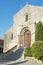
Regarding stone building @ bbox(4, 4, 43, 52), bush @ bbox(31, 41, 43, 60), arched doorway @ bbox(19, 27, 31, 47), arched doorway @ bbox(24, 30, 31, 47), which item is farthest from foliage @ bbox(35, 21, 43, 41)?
bush @ bbox(31, 41, 43, 60)

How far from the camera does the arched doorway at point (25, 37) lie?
40812mm

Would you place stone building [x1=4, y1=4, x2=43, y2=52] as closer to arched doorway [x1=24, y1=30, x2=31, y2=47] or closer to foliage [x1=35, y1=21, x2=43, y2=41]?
arched doorway [x1=24, y1=30, x2=31, y2=47]

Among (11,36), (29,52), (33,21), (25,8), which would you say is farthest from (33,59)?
(11,36)

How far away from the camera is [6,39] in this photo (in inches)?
1880

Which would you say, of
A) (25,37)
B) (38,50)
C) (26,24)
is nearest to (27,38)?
(25,37)

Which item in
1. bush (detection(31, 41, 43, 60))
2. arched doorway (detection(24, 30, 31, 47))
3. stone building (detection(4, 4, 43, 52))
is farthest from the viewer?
arched doorway (detection(24, 30, 31, 47))

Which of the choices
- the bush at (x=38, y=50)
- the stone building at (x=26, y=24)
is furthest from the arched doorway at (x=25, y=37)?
the bush at (x=38, y=50)

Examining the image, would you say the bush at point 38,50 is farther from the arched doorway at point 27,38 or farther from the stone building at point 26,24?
the arched doorway at point 27,38

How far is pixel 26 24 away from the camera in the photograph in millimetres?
40781

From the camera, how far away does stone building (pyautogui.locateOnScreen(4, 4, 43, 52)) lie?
39.3 m

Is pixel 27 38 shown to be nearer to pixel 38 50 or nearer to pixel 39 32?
pixel 39 32

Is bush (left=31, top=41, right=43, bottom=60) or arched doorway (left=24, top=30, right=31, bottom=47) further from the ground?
arched doorway (left=24, top=30, right=31, bottom=47)

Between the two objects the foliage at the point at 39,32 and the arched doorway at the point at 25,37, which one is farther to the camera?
the arched doorway at the point at 25,37

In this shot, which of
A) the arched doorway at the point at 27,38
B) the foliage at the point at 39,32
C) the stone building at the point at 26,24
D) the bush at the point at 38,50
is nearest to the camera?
the bush at the point at 38,50
